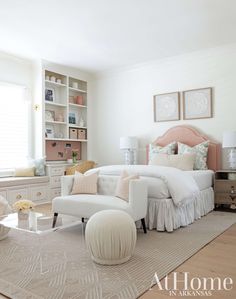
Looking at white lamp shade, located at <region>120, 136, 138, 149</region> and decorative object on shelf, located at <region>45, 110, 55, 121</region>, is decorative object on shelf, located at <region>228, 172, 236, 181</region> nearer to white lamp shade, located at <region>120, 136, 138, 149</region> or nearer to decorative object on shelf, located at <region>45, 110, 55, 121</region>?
white lamp shade, located at <region>120, 136, 138, 149</region>

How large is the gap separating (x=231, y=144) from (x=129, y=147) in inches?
76.8

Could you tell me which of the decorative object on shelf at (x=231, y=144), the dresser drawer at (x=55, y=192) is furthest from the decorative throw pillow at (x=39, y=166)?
the decorative object on shelf at (x=231, y=144)

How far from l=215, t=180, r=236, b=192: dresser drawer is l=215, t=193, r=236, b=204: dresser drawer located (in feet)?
0.26

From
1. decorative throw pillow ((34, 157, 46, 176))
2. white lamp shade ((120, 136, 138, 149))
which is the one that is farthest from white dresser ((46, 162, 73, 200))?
white lamp shade ((120, 136, 138, 149))

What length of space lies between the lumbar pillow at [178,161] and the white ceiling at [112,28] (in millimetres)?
1909

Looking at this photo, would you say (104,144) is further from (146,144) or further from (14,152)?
(14,152)

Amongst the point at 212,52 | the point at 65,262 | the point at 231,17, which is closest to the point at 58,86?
the point at 212,52

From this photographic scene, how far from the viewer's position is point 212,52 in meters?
5.01

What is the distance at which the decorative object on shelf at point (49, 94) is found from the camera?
18.8ft

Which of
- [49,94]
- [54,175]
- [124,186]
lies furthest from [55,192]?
[124,186]

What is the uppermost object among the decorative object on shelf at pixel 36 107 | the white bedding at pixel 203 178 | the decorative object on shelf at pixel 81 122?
the decorative object on shelf at pixel 36 107

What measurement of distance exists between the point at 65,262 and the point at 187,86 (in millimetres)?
4042

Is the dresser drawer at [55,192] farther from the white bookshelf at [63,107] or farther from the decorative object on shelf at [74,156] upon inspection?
the white bookshelf at [63,107]

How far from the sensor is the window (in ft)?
16.9
